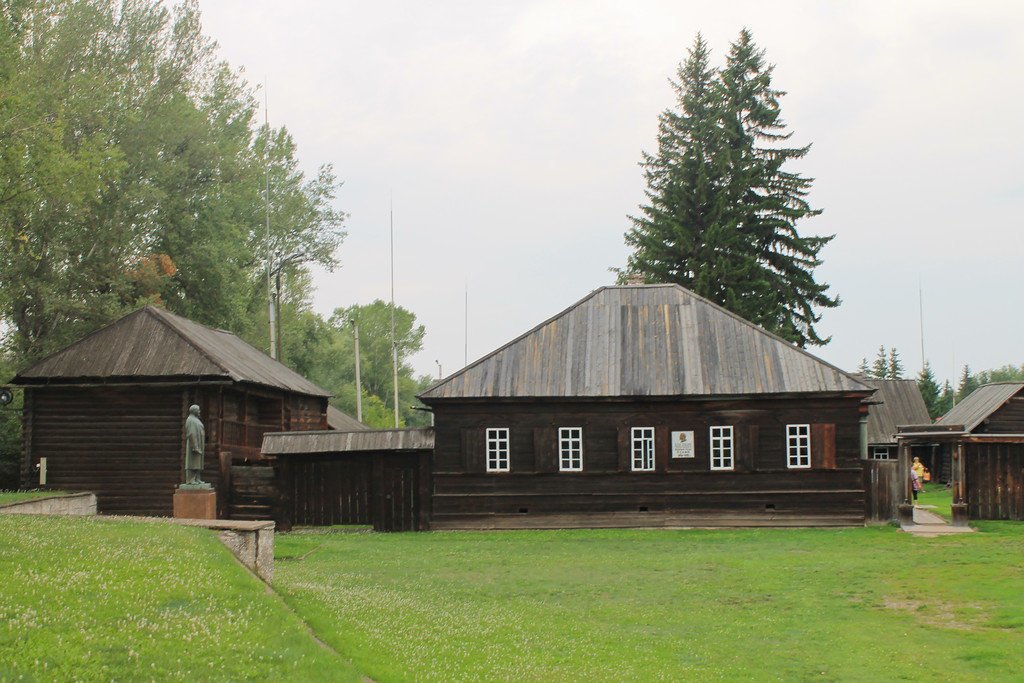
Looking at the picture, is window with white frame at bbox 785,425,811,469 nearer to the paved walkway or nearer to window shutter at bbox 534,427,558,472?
the paved walkway

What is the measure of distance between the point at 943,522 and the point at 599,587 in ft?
47.8

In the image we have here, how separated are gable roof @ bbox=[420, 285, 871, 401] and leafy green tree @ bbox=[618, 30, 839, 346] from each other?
17.1 m

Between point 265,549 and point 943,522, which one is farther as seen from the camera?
point 943,522

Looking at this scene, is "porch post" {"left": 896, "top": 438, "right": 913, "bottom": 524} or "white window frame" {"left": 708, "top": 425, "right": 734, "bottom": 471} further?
"white window frame" {"left": 708, "top": 425, "right": 734, "bottom": 471}

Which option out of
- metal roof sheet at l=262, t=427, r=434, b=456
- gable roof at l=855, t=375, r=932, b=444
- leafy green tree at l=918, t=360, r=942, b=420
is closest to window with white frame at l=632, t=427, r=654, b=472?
metal roof sheet at l=262, t=427, r=434, b=456

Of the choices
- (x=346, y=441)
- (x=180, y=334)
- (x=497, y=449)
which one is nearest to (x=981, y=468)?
(x=497, y=449)

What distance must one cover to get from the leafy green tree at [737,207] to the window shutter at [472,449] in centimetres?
2127

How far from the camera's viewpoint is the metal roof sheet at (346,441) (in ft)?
99.1

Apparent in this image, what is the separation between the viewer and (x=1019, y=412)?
47.3 meters

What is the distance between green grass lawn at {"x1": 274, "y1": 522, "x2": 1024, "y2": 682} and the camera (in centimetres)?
1282

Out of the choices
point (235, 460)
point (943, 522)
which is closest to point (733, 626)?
point (943, 522)

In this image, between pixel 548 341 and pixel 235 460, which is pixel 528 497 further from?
pixel 235 460

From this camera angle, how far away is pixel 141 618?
10844mm

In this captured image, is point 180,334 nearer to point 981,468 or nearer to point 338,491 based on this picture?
point 338,491
